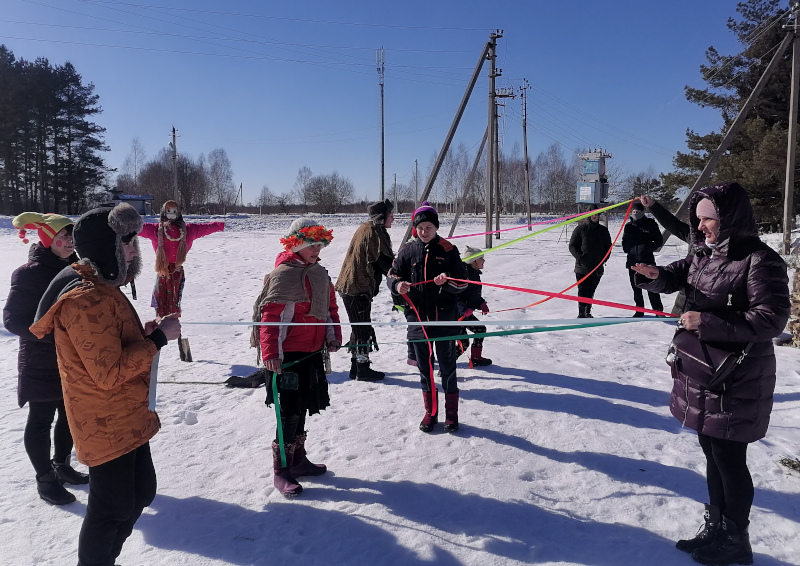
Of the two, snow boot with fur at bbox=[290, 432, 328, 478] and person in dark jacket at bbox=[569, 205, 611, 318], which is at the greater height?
person in dark jacket at bbox=[569, 205, 611, 318]

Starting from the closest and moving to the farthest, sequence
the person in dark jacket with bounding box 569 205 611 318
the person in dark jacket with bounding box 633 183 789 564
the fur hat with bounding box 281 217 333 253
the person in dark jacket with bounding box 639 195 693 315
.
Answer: the person in dark jacket with bounding box 633 183 789 564, the fur hat with bounding box 281 217 333 253, the person in dark jacket with bounding box 639 195 693 315, the person in dark jacket with bounding box 569 205 611 318

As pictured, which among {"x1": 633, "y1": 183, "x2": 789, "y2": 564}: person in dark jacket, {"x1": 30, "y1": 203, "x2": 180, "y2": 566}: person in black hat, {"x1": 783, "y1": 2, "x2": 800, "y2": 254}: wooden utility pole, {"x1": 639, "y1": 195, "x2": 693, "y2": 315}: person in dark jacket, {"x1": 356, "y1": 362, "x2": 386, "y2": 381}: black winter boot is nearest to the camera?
{"x1": 30, "y1": 203, "x2": 180, "y2": 566}: person in black hat


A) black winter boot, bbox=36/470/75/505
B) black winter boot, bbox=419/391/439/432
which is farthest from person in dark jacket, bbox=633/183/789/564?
black winter boot, bbox=36/470/75/505

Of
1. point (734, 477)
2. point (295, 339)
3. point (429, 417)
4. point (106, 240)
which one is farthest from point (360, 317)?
point (734, 477)

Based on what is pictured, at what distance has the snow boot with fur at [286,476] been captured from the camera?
3.21 metres

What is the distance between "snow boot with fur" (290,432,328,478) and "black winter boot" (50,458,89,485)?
1404mm

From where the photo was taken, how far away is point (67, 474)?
11.0 feet

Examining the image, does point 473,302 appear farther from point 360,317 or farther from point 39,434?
point 39,434

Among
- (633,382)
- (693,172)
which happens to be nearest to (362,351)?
(633,382)

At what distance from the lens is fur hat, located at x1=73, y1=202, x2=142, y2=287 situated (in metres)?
2.18

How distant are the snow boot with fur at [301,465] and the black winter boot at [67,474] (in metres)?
1.40

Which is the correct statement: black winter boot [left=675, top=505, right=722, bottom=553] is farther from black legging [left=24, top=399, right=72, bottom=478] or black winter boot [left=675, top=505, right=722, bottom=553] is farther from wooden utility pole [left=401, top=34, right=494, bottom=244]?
wooden utility pole [left=401, top=34, right=494, bottom=244]

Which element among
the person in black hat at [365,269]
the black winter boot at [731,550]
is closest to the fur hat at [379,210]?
the person in black hat at [365,269]

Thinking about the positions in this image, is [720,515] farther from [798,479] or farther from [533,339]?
[533,339]
